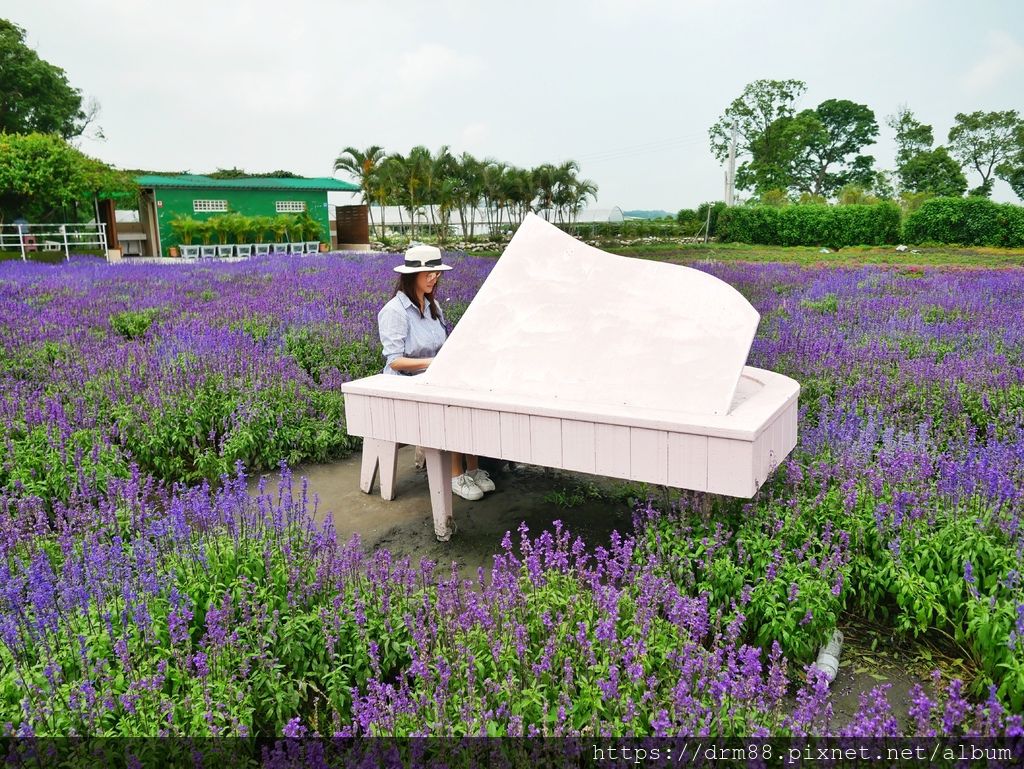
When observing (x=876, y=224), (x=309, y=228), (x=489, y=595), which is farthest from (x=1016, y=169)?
(x=489, y=595)

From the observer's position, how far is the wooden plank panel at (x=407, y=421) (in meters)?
3.91

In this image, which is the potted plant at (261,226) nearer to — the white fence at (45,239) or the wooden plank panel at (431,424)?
the white fence at (45,239)

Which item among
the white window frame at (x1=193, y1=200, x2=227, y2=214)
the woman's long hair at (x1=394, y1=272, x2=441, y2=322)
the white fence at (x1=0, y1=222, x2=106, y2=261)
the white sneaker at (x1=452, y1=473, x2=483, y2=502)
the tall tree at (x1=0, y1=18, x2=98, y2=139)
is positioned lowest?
the white sneaker at (x1=452, y1=473, x2=483, y2=502)

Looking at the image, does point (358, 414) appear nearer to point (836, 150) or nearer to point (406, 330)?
point (406, 330)

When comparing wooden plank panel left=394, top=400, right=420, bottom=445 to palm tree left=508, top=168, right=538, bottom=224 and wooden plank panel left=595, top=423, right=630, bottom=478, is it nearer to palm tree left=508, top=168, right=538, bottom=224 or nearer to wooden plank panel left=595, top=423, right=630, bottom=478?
wooden plank panel left=595, top=423, right=630, bottom=478

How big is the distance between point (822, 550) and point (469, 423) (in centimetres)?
174

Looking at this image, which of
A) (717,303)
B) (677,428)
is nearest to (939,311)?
(717,303)

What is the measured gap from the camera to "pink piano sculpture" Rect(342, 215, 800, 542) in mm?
3211

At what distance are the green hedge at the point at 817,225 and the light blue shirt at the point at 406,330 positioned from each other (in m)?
35.4

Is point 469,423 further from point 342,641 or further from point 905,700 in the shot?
point 905,700

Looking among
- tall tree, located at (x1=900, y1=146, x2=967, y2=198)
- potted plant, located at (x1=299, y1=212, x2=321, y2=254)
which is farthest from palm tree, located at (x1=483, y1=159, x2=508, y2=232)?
tall tree, located at (x1=900, y1=146, x2=967, y2=198)

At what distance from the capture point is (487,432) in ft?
12.1

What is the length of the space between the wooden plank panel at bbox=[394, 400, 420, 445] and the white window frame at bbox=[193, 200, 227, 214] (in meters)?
33.8

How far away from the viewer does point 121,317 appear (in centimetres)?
896
